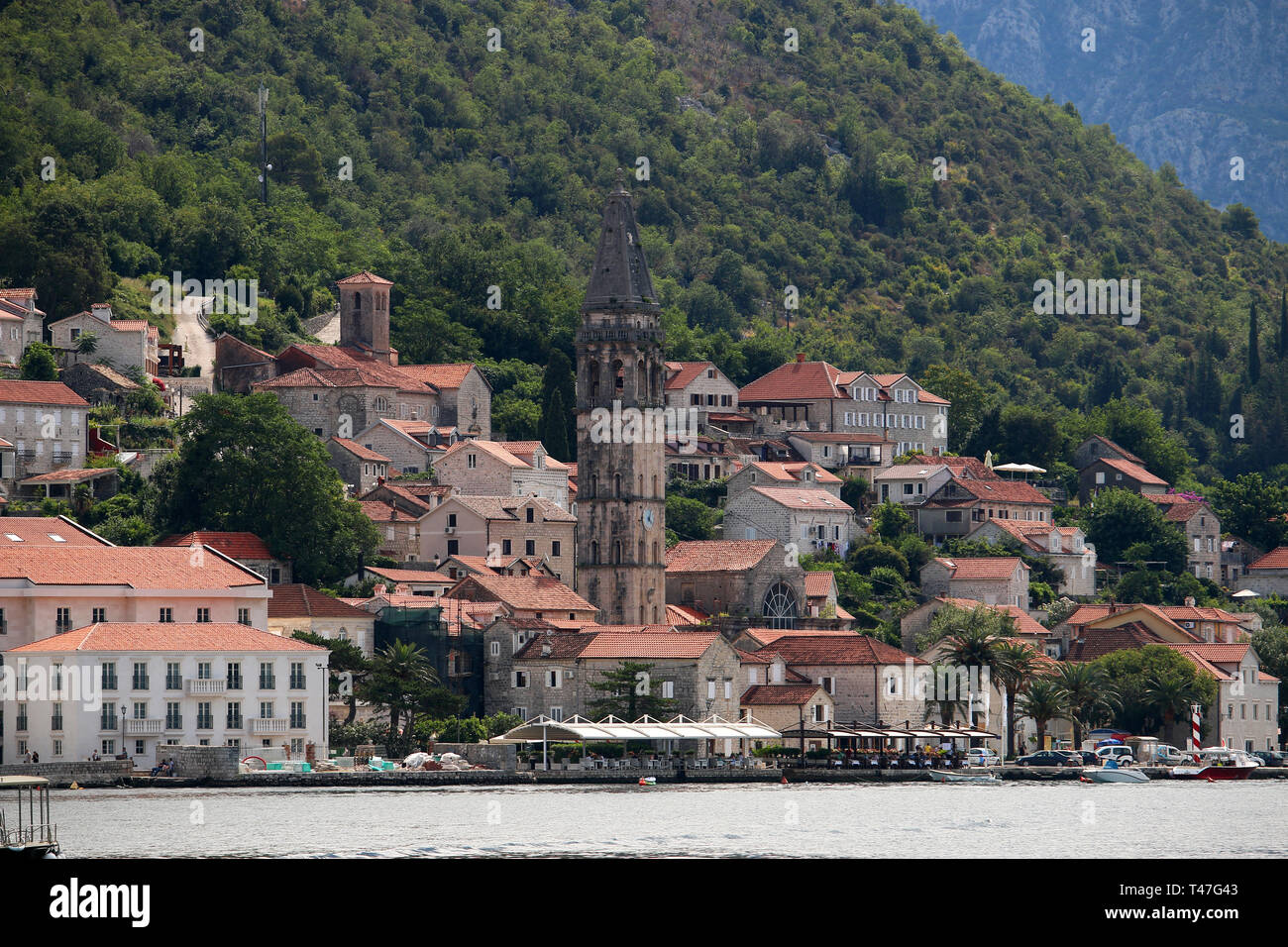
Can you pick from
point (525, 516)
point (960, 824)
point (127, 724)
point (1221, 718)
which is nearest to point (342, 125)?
point (525, 516)

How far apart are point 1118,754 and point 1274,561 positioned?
42.7 m

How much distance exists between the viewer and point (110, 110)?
17050 cm

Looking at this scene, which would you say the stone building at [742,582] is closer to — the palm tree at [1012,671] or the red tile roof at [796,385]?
the palm tree at [1012,671]

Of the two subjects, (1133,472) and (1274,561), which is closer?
(1274,561)

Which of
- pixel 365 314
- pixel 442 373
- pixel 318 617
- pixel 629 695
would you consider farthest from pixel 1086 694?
pixel 365 314

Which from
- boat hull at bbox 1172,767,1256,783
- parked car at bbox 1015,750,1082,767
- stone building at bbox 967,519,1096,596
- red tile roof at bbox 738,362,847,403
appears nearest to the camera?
boat hull at bbox 1172,767,1256,783

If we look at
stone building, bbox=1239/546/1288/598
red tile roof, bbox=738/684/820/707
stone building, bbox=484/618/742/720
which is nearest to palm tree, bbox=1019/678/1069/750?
red tile roof, bbox=738/684/820/707

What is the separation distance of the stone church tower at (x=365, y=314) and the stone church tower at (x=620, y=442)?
1131 inches

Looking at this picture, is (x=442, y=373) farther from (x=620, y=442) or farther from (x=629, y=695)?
(x=629, y=695)

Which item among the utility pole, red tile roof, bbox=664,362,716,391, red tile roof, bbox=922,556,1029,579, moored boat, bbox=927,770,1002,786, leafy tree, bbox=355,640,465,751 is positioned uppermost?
the utility pole

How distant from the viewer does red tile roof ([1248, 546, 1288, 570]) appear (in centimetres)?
13844

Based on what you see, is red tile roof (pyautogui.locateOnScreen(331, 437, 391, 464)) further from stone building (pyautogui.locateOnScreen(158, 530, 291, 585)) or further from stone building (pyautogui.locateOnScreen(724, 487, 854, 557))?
stone building (pyautogui.locateOnScreen(724, 487, 854, 557))

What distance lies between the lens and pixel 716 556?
362 ft

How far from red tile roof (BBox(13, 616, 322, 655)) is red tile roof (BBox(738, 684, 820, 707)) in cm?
1870
